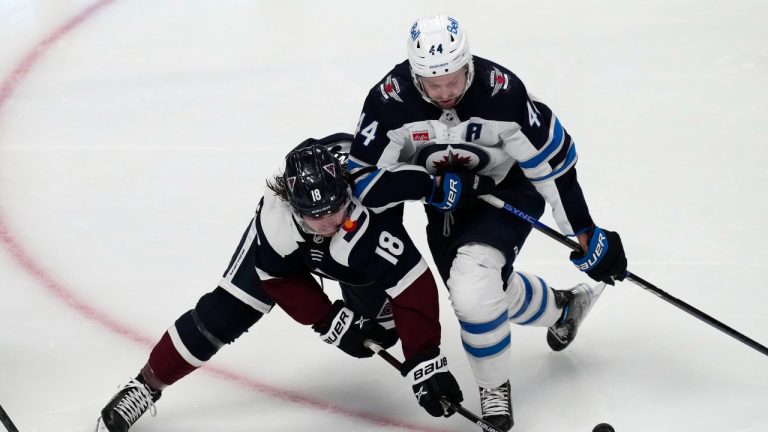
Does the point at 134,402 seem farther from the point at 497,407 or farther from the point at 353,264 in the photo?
the point at 497,407

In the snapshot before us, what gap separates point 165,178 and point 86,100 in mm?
904

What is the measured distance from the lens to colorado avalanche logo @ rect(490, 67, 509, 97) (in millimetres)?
3732

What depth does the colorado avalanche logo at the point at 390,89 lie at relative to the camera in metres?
3.79

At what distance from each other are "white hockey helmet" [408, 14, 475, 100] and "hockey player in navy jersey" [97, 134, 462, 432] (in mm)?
368

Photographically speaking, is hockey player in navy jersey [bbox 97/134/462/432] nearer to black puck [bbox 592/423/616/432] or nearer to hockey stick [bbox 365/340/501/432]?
hockey stick [bbox 365/340/501/432]

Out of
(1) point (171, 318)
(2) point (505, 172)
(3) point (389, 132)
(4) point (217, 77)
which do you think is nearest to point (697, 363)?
(2) point (505, 172)

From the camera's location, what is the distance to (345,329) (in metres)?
3.77

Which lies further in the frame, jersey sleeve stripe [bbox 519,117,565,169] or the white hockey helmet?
jersey sleeve stripe [bbox 519,117,565,169]

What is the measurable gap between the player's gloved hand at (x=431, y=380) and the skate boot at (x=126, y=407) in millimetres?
874

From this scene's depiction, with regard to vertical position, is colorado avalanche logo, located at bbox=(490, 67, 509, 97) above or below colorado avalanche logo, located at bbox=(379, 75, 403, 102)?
above

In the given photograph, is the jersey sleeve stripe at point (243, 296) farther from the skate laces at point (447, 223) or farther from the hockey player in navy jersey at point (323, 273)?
Answer: the skate laces at point (447, 223)

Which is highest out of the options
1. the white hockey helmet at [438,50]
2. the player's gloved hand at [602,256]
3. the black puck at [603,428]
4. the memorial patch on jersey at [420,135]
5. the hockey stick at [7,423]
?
the white hockey helmet at [438,50]

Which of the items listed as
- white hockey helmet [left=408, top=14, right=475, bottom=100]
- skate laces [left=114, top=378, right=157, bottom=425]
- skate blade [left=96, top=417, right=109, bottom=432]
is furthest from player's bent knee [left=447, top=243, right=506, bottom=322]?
skate blade [left=96, top=417, right=109, bottom=432]

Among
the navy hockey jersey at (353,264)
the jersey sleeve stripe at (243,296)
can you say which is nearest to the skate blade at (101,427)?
the jersey sleeve stripe at (243,296)
